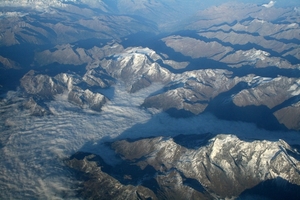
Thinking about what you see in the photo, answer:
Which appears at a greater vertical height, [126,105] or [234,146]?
[234,146]

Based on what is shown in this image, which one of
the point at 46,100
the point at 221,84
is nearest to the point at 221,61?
the point at 221,84

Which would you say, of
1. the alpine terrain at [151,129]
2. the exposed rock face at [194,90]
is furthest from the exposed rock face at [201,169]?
the exposed rock face at [194,90]

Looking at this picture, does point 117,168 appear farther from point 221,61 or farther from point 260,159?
point 221,61

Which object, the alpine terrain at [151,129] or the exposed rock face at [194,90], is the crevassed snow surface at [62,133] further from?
the exposed rock face at [194,90]

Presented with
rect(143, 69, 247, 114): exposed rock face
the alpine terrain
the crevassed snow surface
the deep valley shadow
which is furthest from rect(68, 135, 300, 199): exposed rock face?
rect(143, 69, 247, 114): exposed rock face

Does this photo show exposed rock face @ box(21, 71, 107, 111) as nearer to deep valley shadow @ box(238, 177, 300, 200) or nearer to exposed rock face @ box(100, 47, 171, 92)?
exposed rock face @ box(100, 47, 171, 92)

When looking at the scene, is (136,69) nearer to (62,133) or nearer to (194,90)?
(194,90)

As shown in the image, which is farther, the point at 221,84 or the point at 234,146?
the point at 221,84

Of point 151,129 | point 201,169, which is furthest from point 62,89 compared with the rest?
point 201,169

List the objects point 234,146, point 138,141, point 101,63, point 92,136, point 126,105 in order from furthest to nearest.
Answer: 1. point 101,63
2. point 126,105
3. point 92,136
4. point 138,141
5. point 234,146
